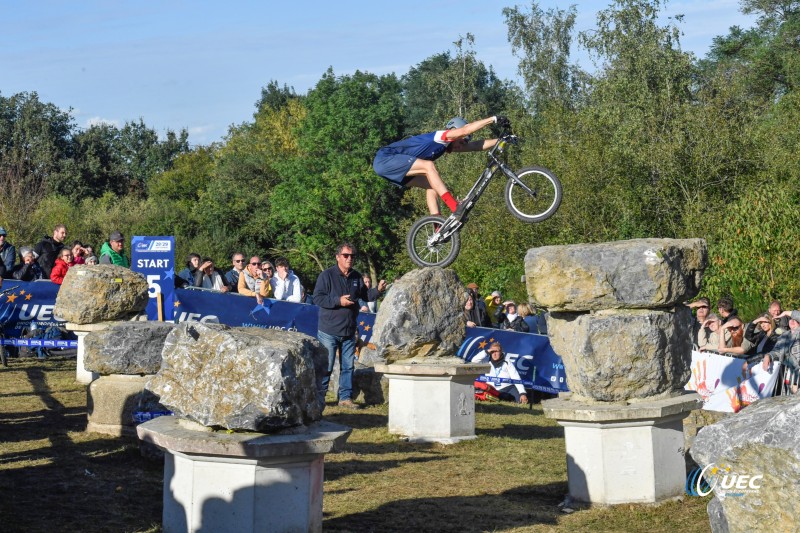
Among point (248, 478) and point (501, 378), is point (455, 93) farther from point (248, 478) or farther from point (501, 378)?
point (248, 478)

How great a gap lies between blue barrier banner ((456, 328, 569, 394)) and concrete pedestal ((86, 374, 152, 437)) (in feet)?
21.9

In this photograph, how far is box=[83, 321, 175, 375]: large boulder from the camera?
33.4 feet

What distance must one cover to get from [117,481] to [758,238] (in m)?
16.6

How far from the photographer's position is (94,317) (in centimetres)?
1375

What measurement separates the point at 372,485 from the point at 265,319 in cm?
810

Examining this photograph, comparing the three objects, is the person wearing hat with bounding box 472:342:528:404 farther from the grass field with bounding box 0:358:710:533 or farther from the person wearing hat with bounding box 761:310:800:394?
the person wearing hat with bounding box 761:310:800:394

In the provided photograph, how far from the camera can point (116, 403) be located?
408 inches

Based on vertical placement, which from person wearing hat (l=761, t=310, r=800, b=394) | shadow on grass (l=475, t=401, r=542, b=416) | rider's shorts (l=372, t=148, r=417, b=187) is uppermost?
rider's shorts (l=372, t=148, r=417, b=187)

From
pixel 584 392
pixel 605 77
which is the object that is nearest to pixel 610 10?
pixel 605 77

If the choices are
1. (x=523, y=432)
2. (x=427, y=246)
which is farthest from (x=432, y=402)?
(x=427, y=246)

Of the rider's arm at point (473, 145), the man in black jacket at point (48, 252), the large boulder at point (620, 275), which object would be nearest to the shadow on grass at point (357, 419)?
the rider's arm at point (473, 145)

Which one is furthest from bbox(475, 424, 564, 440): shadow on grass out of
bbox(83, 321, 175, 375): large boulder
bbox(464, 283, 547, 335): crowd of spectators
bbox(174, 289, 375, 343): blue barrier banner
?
bbox(174, 289, 375, 343): blue barrier banner

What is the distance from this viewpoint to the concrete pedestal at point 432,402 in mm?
11391

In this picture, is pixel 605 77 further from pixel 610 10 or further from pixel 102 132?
pixel 102 132
